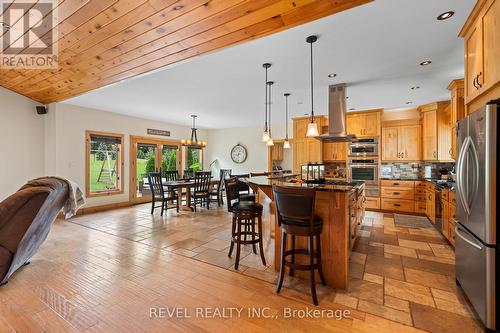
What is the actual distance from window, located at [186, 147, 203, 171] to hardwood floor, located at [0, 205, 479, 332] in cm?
506

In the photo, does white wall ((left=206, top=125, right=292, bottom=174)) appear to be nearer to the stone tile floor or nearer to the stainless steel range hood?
the stone tile floor

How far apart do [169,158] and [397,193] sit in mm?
6936

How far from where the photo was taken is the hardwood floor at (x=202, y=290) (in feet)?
6.16

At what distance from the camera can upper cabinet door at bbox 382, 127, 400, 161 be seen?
19.4ft

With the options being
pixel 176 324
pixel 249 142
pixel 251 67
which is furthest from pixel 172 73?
pixel 249 142

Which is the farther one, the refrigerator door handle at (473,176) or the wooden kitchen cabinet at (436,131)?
the wooden kitchen cabinet at (436,131)

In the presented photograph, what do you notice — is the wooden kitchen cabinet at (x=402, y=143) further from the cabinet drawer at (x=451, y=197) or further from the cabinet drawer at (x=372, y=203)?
the cabinet drawer at (x=451, y=197)

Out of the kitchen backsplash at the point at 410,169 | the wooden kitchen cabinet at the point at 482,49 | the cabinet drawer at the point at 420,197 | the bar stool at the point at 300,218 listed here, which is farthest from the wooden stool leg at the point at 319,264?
the kitchen backsplash at the point at 410,169

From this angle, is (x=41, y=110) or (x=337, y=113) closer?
(x=337, y=113)

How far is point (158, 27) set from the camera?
88.2 inches

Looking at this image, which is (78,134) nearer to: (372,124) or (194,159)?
(194,159)

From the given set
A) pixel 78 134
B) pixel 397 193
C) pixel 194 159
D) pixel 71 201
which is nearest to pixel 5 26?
pixel 71 201

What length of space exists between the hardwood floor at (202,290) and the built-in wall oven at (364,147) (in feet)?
8.49

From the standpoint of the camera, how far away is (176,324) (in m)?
1.87
